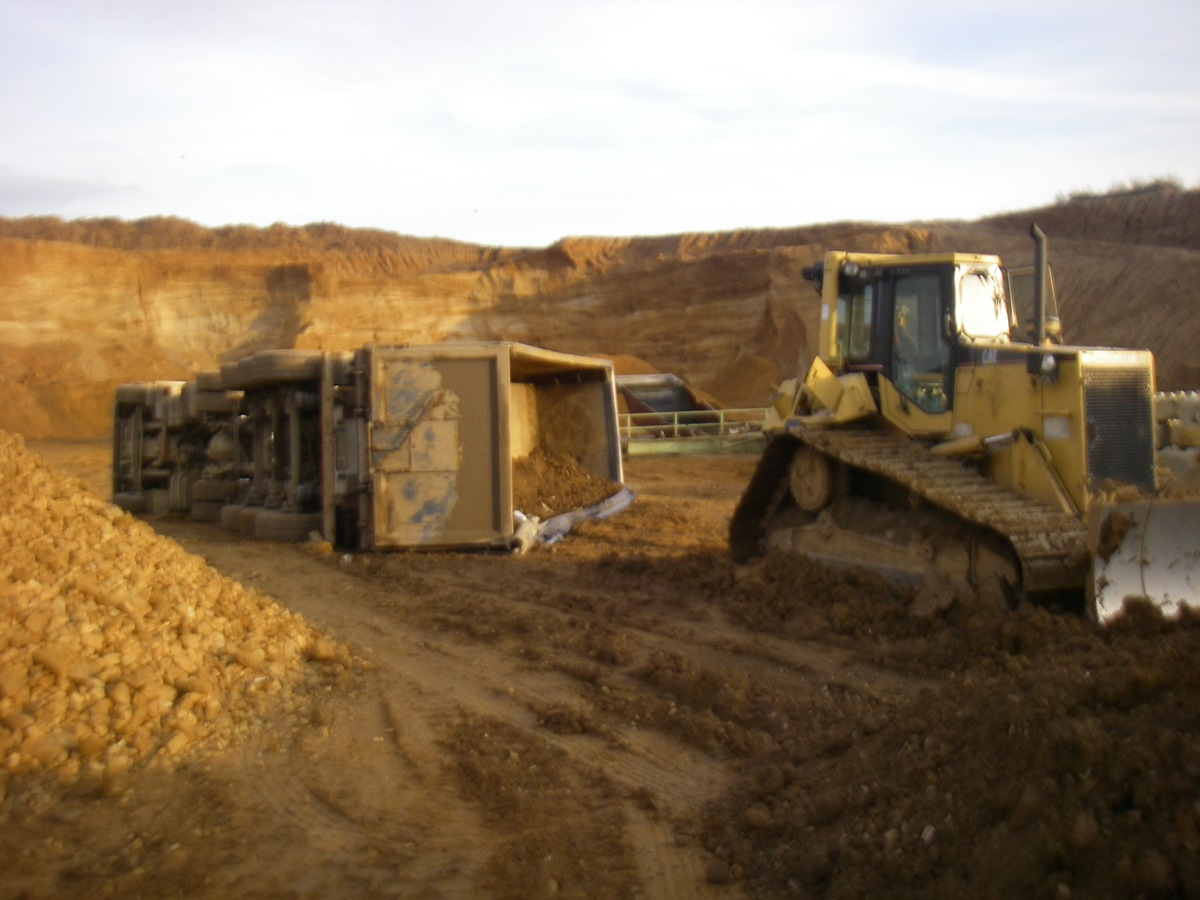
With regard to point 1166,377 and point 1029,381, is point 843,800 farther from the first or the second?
point 1166,377

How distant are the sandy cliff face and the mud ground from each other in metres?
26.6

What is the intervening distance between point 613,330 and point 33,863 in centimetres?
3448

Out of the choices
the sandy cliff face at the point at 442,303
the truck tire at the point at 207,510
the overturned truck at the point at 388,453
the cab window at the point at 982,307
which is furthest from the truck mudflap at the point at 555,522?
the sandy cliff face at the point at 442,303

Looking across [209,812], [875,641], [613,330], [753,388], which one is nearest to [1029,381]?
[875,641]

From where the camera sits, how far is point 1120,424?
739 cm

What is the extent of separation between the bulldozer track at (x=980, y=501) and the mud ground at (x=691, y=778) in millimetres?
341

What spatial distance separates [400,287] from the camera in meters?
39.5

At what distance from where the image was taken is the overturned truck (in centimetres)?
1074

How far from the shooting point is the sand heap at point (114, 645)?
4641 millimetres

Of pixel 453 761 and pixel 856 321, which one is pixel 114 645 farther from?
pixel 856 321

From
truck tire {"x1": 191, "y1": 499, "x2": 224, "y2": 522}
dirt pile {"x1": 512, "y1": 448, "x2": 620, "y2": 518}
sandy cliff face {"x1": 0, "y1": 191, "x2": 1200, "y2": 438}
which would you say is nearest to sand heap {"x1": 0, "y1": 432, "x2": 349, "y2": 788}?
dirt pile {"x1": 512, "y1": 448, "x2": 620, "y2": 518}

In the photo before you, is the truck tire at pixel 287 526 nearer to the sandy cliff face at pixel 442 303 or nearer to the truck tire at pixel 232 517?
the truck tire at pixel 232 517

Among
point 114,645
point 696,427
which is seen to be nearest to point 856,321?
point 114,645

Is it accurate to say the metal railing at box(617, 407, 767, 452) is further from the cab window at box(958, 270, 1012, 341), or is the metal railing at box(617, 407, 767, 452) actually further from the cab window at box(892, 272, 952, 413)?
the cab window at box(958, 270, 1012, 341)
